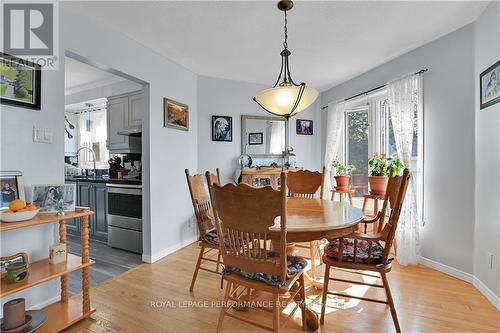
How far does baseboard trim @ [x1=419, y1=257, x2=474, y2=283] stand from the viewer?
7.88 feet

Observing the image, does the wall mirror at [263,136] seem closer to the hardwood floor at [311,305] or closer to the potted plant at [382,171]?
the potted plant at [382,171]

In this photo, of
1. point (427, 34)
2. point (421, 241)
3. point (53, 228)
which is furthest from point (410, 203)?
point (53, 228)

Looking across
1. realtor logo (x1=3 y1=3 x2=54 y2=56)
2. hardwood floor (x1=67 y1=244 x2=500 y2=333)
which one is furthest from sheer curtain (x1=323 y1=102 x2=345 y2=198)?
realtor logo (x1=3 y1=3 x2=54 y2=56)

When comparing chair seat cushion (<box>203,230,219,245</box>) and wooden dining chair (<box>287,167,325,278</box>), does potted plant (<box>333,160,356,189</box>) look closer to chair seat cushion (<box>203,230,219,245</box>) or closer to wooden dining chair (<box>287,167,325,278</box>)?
wooden dining chair (<box>287,167,325,278</box>)

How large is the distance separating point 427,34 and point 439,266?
2.43 metres

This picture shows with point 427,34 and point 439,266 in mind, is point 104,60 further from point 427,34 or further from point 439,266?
point 439,266

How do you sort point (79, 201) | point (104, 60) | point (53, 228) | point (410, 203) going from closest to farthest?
point (53, 228) < point (104, 60) < point (410, 203) < point (79, 201)

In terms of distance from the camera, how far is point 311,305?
1982 millimetres

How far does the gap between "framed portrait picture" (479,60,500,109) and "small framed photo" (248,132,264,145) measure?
2.75 metres

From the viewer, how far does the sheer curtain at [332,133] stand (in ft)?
13.8

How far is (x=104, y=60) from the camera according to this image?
7.82 ft

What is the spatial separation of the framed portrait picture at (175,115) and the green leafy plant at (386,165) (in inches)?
99.2

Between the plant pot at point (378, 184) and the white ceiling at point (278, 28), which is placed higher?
the white ceiling at point (278, 28)

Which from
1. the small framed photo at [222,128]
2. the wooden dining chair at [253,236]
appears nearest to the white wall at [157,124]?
the small framed photo at [222,128]
